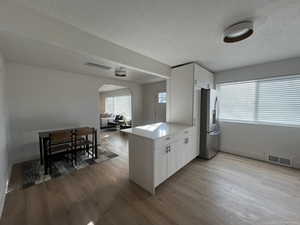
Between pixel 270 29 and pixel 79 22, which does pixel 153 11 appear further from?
pixel 270 29

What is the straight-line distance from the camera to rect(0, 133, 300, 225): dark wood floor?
1.49 m

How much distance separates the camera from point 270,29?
1672mm

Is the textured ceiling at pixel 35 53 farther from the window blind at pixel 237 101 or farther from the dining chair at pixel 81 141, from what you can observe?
the window blind at pixel 237 101

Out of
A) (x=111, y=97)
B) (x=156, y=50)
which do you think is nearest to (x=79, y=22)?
(x=156, y=50)

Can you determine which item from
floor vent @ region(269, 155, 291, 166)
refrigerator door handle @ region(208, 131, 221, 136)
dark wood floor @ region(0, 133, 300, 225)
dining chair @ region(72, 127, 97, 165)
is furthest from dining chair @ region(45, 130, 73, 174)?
floor vent @ region(269, 155, 291, 166)

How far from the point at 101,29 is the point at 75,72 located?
8.36 ft

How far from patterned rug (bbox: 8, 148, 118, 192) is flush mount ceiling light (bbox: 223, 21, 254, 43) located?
3.47 meters

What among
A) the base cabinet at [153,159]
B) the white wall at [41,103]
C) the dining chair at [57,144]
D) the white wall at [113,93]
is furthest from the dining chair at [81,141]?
the white wall at [113,93]

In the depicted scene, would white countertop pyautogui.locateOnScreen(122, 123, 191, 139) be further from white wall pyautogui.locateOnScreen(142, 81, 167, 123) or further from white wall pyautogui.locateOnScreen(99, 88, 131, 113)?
white wall pyautogui.locateOnScreen(99, 88, 131, 113)

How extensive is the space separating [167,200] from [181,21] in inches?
96.5

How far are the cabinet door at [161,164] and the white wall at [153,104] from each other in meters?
3.39

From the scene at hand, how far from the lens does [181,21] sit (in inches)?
60.2

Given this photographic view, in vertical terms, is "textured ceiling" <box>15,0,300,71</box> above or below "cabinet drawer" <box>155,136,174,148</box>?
above

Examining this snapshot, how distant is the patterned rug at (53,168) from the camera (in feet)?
7.23
